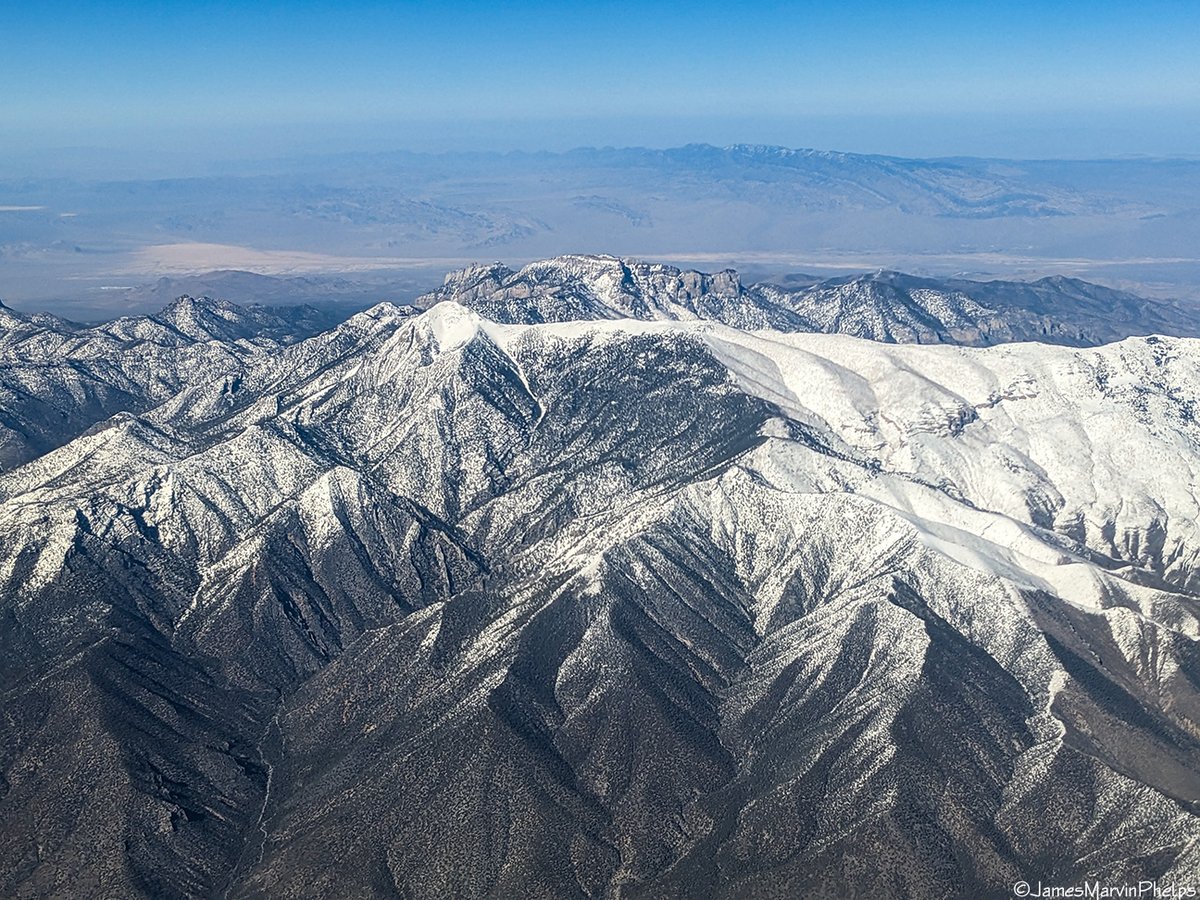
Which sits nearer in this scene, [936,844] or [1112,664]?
[936,844]

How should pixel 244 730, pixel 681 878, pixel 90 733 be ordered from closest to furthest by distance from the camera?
pixel 681 878 < pixel 90 733 < pixel 244 730

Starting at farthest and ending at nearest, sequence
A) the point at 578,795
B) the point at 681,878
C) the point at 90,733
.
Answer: the point at 90,733
the point at 578,795
the point at 681,878

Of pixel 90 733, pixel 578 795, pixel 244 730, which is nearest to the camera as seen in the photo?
pixel 578 795

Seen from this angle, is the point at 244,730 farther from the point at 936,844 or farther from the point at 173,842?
the point at 936,844

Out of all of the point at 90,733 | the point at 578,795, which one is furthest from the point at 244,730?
the point at 578,795

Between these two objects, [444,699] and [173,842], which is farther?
[444,699]

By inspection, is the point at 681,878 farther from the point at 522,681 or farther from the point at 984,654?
the point at 984,654

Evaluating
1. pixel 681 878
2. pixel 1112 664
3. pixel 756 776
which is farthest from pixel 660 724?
pixel 1112 664

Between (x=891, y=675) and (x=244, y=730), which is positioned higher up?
(x=891, y=675)

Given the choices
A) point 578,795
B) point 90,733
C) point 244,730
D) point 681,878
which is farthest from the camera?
point 244,730
